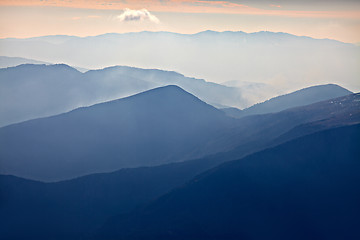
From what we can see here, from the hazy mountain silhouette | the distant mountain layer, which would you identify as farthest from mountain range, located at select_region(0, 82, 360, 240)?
the hazy mountain silhouette

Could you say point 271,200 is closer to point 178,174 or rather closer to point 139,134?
point 178,174

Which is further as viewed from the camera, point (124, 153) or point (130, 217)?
point (124, 153)

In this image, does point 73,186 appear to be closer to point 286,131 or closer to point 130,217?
point 130,217

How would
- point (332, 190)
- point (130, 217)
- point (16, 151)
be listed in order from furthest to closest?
point (16, 151) → point (130, 217) → point (332, 190)

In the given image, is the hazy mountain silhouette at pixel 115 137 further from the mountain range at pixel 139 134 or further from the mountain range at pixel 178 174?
the mountain range at pixel 178 174

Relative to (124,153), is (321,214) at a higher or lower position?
lower

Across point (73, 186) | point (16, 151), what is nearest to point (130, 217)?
point (73, 186)

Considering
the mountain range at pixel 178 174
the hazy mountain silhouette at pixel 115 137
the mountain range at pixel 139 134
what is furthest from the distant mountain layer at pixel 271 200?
the hazy mountain silhouette at pixel 115 137
